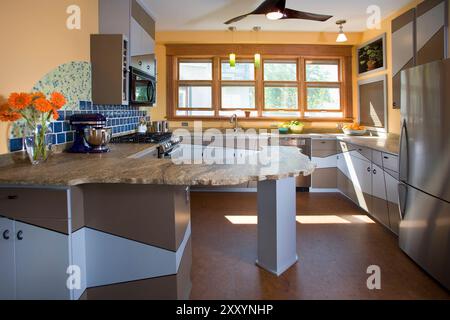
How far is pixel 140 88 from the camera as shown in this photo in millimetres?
3602

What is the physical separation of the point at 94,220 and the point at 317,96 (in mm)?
4644

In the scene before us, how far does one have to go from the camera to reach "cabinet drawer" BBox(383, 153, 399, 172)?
2964 mm

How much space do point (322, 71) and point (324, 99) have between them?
1.59ft

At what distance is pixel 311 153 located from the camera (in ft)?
16.0

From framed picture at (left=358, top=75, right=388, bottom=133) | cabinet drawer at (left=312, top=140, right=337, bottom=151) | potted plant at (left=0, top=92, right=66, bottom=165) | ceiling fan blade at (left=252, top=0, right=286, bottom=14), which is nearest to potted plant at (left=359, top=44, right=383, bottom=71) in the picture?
framed picture at (left=358, top=75, right=388, bottom=133)

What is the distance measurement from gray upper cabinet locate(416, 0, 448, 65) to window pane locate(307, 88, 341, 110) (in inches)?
78.1

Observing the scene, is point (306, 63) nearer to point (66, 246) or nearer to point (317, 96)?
point (317, 96)

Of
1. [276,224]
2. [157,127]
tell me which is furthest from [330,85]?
[276,224]

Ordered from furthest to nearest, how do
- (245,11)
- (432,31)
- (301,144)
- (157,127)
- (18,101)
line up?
(301,144) < (157,127) < (245,11) < (432,31) < (18,101)

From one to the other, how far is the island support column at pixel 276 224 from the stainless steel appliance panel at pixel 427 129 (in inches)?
38.3

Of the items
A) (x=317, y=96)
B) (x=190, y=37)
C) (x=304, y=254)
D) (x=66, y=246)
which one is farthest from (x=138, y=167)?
(x=317, y=96)

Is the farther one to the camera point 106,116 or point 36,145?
point 106,116

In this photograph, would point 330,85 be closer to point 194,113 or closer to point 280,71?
point 280,71
